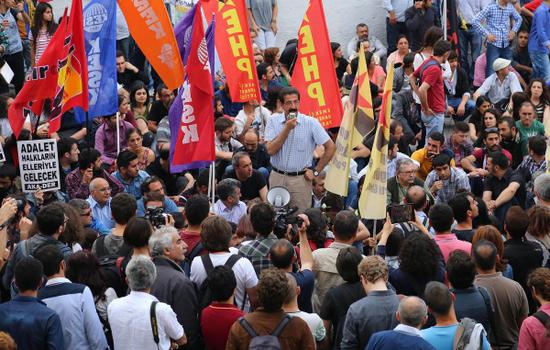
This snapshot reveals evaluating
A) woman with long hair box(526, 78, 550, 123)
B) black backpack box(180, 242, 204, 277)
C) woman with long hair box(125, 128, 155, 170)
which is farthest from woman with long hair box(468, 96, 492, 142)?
black backpack box(180, 242, 204, 277)

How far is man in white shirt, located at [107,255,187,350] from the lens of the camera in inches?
358

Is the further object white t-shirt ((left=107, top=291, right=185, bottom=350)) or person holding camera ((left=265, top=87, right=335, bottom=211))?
person holding camera ((left=265, top=87, right=335, bottom=211))

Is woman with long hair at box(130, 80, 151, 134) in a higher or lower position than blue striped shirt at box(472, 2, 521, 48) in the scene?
lower

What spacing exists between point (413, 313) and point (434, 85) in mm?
9099

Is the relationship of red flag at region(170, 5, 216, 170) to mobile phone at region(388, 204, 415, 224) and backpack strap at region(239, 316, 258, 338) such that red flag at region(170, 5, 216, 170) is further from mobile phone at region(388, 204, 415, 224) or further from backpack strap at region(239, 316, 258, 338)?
backpack strap at region(239, 316, 258, 338)

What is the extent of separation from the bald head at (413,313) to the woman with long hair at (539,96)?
929 centimetres

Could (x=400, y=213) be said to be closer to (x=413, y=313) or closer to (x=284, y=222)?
(x=284, y=222)

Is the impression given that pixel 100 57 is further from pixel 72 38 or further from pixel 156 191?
pixel 156 191

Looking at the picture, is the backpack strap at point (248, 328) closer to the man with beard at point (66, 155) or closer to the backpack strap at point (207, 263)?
the backpack strap at point (207, 263)

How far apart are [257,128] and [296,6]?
5.60 metres

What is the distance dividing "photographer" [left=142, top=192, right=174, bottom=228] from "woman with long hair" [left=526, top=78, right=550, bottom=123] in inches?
266

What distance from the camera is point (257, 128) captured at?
16891 mm

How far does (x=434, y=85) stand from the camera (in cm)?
1741

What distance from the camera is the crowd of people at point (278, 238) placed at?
29.8ft
